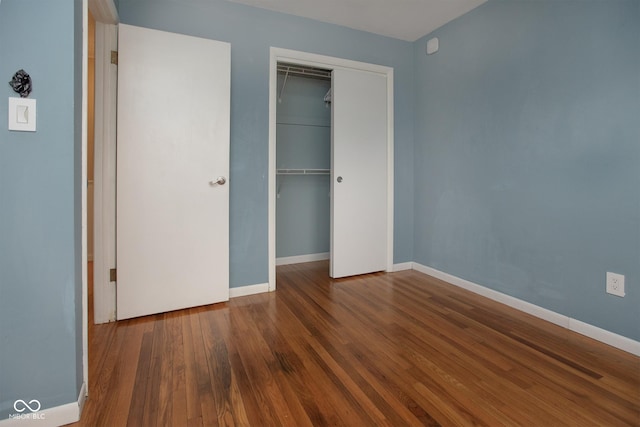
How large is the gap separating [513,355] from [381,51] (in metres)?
2.94

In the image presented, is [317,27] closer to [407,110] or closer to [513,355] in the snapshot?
[407,110]

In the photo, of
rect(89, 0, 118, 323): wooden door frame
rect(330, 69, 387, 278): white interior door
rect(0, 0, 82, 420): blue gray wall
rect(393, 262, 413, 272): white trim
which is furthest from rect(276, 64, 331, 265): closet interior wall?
rect(0, 0, 82, 420): blue gray wall

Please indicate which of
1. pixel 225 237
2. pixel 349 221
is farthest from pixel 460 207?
pixel 225 237

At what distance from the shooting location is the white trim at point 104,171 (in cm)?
220

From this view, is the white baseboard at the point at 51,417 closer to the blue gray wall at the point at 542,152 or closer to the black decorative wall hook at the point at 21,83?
the black decorative wall hook at the point at 21,83

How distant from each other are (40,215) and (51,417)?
0.79 meters

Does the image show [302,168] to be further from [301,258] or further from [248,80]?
[248,80]

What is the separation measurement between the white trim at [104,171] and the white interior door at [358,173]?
1818mm

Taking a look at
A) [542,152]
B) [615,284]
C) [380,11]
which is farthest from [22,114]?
[615,284]

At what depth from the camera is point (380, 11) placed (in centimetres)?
288

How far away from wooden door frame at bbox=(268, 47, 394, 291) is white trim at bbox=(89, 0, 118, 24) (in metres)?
1.15

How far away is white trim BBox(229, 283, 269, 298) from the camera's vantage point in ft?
9.04

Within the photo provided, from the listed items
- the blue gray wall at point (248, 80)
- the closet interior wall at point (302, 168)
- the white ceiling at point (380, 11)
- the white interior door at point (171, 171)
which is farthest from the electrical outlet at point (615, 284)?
the closet interior wall at point (302, 168)

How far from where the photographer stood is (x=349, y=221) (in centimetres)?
329
